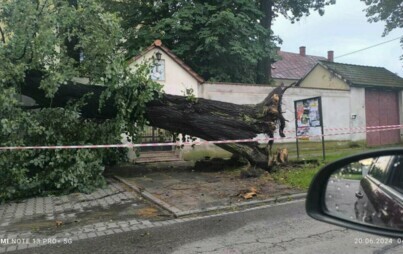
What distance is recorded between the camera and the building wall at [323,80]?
20.8 meters

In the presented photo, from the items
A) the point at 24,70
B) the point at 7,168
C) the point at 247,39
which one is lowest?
the point at 7,168

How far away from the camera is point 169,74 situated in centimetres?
1522

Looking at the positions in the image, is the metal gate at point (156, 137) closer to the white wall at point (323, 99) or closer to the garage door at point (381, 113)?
the white wall at point (323, 99)

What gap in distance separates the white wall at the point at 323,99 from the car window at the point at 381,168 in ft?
43.5

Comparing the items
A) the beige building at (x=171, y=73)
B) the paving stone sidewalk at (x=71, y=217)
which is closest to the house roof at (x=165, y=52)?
the beige building at (x=171, y=73)

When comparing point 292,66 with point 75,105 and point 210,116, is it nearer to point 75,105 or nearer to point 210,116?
point 210,116

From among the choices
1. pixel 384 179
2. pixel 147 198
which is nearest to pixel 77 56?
pixel 147 198

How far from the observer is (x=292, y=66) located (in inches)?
1548

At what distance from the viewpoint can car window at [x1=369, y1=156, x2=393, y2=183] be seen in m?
2.33

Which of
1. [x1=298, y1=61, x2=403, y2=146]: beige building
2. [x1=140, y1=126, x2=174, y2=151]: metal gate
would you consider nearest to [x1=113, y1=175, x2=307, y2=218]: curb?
[x1=140, y1=126, x2=174, y2=151]: metal gate

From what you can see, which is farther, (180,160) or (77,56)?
(180,160)

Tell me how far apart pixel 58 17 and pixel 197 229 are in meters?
5.87

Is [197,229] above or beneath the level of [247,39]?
beneath

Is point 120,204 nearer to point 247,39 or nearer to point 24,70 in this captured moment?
point 24,70
